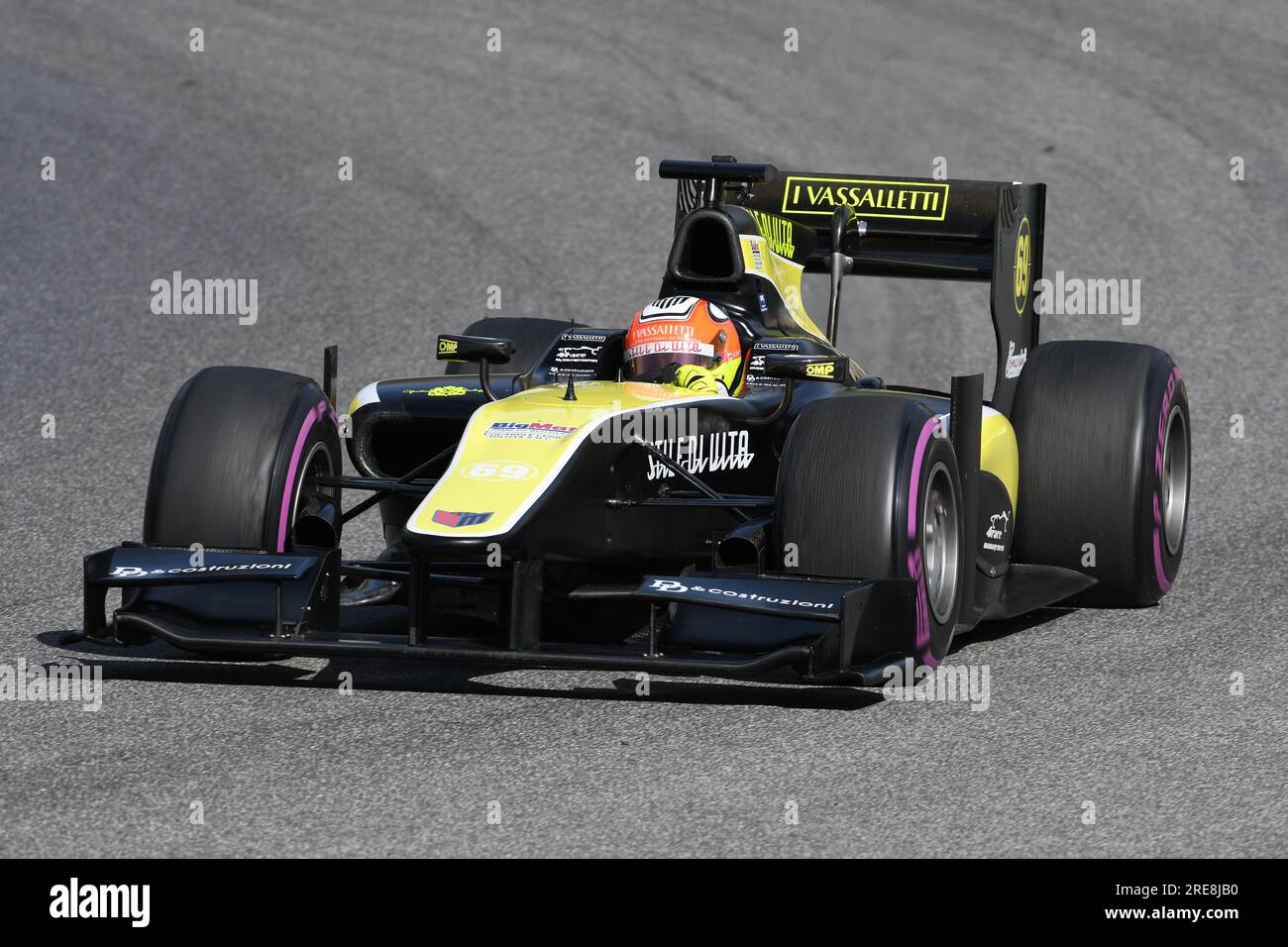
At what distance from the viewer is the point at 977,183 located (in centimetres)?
962

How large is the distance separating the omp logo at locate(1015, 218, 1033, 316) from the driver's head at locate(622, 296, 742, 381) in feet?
5.56

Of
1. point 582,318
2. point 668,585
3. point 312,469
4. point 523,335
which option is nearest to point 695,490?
point 668,585

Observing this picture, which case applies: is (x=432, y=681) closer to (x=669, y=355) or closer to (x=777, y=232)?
(x=669, y=355)

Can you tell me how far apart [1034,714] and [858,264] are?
3418 millimetres

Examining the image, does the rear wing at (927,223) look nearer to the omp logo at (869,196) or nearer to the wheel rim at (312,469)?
the omp logo at (869,196)

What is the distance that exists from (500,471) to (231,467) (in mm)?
1088

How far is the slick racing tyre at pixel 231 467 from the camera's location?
7.35 m

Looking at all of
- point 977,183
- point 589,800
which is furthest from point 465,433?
point 977,183

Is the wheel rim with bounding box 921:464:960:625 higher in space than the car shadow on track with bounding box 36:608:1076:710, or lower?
higher

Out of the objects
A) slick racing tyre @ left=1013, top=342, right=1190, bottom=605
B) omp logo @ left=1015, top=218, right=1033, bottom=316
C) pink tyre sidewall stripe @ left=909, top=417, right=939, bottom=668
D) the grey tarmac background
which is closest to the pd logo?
the grey tarmac background

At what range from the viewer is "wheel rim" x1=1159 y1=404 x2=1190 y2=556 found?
30.2 ft

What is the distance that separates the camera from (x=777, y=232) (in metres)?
9.09

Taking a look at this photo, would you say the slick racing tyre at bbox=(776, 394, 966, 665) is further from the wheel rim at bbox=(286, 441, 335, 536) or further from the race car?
the wheel rim at bbox=(286, 441, 335, 536)
